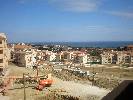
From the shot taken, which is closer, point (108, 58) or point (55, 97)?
point (55, 97)

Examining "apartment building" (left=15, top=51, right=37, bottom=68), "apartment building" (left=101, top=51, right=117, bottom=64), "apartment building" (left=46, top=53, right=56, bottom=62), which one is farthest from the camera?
"apartment building" (left=101, top=51, right=117, bottom=64)

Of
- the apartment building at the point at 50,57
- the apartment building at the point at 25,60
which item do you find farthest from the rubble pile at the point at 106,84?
the apartment building at the point at 50,57

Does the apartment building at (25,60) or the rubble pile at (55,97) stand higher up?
the apartment building at (25,60)

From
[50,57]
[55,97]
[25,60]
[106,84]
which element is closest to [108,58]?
[50,57]

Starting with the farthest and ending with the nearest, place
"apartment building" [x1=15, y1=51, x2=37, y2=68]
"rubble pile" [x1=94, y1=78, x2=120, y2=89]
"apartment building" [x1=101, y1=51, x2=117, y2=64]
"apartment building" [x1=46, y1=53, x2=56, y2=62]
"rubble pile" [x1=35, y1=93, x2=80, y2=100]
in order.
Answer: "apartment building" [x1=101, y1=51, x2=117, y2=64] < "apartment building" [x1=46, y1=53, x2=56, y2=62] < "apartment building" [x1=15, y1=51, x2=37, y2=68] < "rubble pile" [x1=94, y1=78, x2=120, y2=89] < "rubble pile" [x1=35, y1=93, x2=80, y2=100]

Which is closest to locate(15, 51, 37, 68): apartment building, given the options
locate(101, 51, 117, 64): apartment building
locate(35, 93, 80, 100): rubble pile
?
locate(35, 93, 80, 100): rubble pile

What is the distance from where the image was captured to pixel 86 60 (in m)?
118

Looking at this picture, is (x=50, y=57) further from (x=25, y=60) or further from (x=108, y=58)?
(x=25, y=60)

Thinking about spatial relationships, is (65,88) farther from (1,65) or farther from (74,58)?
(74,58)

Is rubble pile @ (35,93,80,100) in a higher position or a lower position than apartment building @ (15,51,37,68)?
lower

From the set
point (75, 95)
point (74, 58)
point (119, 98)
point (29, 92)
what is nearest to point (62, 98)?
point (75, 95)

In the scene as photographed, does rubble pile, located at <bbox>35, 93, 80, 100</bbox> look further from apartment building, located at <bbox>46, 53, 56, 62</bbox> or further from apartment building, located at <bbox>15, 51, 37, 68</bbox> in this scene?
apartment building, located at <bbox>46, 53, 56, 62</bbox>

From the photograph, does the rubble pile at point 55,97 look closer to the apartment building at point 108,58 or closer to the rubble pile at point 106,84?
the rubble pile at point 106,84

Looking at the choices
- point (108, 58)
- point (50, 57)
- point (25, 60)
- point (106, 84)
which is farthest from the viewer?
point (108, 58)
